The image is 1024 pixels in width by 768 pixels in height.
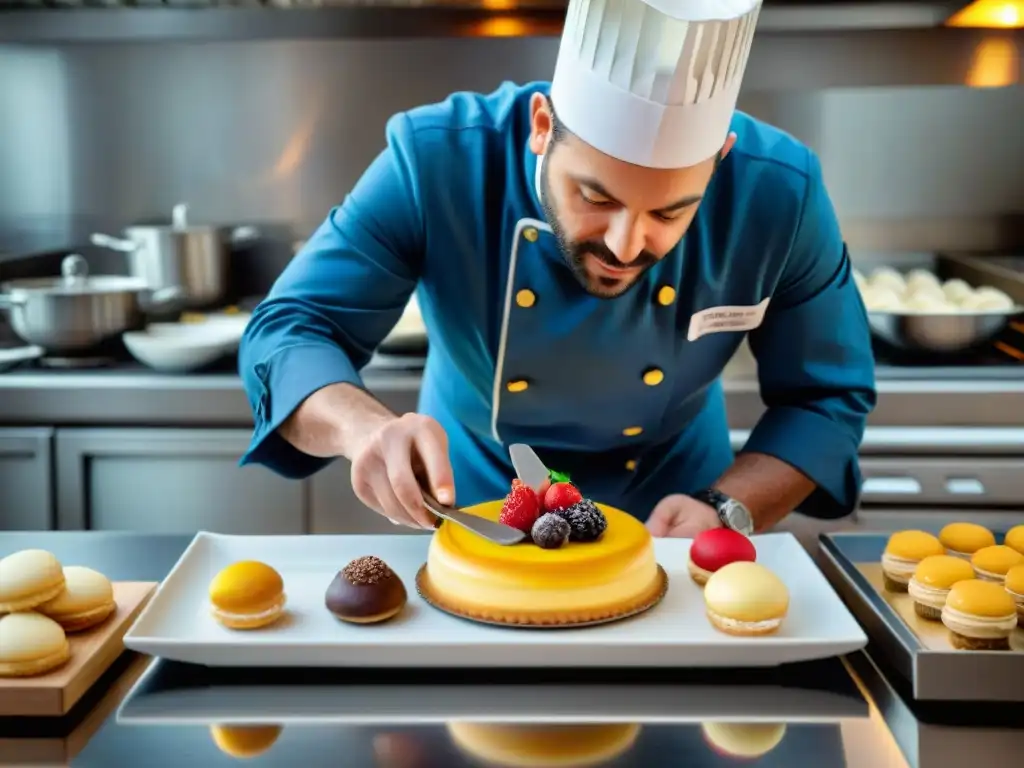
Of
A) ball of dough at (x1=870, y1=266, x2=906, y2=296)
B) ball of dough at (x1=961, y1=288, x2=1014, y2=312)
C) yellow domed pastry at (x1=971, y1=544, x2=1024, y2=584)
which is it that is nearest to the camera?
yellow domed pastry at (x1=971, y1=544, x2=1024, y2=584)

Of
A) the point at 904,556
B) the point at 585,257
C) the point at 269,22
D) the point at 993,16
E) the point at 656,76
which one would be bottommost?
the point at 904,556

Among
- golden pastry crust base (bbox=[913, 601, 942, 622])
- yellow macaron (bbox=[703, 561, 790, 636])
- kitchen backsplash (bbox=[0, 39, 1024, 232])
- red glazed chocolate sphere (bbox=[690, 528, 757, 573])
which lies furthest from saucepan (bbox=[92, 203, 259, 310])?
golden pastry crust base (bbox=[913, 601, 942, 622])

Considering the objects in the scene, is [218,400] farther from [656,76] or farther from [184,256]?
[656,76]

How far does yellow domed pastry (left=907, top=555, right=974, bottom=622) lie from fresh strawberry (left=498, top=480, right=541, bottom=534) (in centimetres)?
43

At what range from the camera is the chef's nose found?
54.1 inches

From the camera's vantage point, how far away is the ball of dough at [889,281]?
3.26 meters

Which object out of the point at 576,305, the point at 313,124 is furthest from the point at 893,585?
the point at 313,124

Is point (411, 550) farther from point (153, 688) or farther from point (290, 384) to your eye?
point (153, 688)

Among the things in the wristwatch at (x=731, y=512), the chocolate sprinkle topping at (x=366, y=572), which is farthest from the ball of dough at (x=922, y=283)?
the chocolate sprinkle topping at (x=366, y=572)

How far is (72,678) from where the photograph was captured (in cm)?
106

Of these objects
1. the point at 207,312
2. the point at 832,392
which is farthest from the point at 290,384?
the point at 207,312

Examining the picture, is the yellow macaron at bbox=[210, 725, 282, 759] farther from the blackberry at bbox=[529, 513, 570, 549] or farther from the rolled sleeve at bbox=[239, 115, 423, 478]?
the rolled sleeve at bbox=[239, 115, 423, 478]

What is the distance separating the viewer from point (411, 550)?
1451mm

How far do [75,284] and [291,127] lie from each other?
2.94 feet
